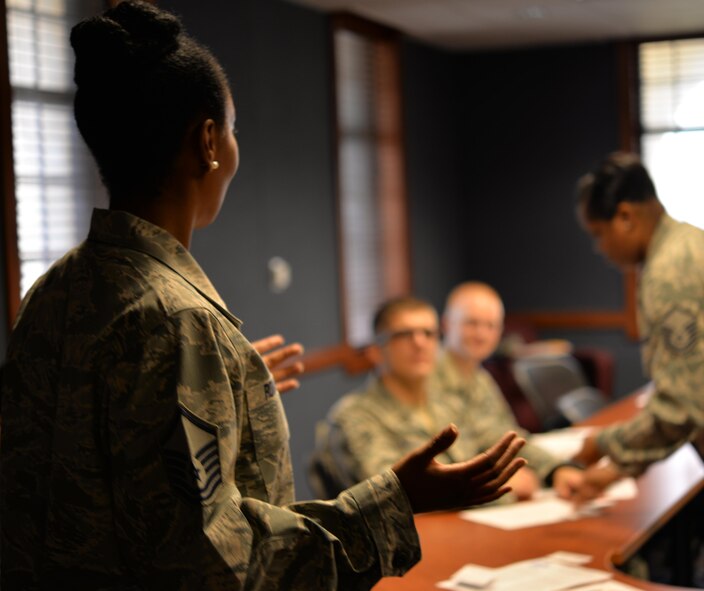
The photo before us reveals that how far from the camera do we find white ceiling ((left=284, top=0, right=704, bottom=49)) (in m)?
6.02

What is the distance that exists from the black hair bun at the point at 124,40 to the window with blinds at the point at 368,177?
15.7 feet

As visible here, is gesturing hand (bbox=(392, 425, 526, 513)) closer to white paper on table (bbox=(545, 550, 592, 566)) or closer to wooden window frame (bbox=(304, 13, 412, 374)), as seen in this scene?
white paper on table (bbox=(545, 550, 592, 566))

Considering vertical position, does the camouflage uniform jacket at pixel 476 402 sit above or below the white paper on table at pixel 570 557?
above

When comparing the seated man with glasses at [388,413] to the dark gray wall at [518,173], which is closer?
the seated man with glasses at [388,413]

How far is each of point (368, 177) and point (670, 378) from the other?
4131mm

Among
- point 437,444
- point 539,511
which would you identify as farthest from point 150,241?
point 539,511

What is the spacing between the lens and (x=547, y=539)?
8.44 feet

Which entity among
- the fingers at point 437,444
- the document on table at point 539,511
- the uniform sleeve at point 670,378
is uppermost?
the fingers at point 437,444

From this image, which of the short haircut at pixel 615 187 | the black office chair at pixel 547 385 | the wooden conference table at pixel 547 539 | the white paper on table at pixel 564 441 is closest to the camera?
the wooden conference table at pixel 547 539

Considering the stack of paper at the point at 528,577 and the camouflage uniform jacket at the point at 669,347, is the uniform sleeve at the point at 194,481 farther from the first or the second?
the camouflage uniform jacket at the point at 669,347

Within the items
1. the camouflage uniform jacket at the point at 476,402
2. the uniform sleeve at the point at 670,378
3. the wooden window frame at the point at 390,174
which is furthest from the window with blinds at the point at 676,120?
the uniform sleeve at the point at 670,378

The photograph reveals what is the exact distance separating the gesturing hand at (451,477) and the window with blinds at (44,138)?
2.77m

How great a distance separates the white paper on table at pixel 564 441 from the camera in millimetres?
3598

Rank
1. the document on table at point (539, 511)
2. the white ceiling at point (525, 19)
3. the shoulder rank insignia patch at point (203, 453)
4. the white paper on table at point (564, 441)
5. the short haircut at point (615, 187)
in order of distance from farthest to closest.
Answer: the white ceiling at point (525, 19)
the white paper on table at point (564, 441)
the short haircut at point (615, 187)
the document on table at point (539, 511)
the shoulder rank insignia patch at point (203, 453)
